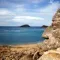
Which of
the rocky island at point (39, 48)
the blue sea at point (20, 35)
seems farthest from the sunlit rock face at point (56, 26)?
the blue sea at point (20, 35)

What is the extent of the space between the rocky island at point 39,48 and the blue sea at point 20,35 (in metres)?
0.07

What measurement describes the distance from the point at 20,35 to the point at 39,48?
0.35 meters

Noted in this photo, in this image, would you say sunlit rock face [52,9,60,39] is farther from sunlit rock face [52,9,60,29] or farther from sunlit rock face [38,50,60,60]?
sunlit rock face [38,50,60,60]

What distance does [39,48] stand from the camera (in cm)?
241

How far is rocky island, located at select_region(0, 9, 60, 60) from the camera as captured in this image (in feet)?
7.81

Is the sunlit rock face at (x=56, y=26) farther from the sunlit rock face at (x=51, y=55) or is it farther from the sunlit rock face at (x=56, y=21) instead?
the sunlit rock face at (x=51, y=55)

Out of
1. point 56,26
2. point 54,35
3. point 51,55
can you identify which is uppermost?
point 56,26

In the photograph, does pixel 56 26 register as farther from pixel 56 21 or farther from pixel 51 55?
pixel 51 55

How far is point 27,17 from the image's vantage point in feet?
8.08

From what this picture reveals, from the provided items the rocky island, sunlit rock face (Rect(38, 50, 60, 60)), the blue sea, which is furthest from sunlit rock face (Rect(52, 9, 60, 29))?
sunlit rock face (Rect(38, 50, 60, 60))

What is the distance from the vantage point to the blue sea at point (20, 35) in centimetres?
242

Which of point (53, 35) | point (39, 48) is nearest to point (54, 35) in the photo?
point (53, 35)

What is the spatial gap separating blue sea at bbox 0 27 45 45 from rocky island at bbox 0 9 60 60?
7 cm

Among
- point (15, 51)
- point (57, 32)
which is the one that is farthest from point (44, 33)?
point (15, 51)
